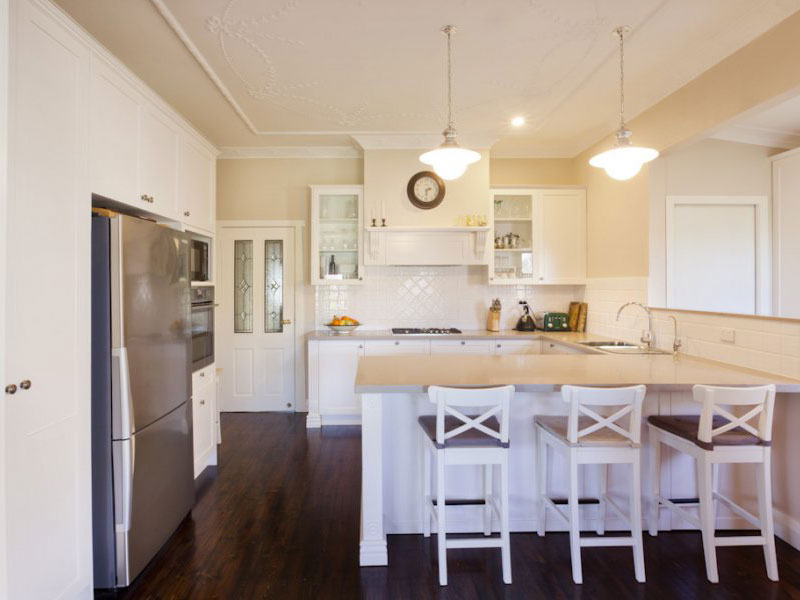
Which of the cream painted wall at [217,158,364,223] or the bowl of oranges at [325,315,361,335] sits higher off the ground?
the cream painted wall at [217,158,364,223]

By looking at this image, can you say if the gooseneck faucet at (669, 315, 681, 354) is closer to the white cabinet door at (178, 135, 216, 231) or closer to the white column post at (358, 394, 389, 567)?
the white column post at (358, 394, 389, 567)

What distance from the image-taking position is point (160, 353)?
2293mm

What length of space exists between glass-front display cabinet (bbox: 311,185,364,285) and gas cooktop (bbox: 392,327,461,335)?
0.65 meters

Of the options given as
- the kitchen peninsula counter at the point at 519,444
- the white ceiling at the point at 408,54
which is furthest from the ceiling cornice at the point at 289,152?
the kitchen peninsula counter at the point at 519,444

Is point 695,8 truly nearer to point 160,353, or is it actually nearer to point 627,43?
point 627,43

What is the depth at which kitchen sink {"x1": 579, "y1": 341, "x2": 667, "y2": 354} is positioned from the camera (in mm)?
3367

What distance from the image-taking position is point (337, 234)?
4.59m

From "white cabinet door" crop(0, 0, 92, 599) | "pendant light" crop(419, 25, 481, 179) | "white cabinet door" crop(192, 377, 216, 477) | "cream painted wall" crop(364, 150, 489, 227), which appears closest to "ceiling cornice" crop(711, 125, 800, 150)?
"cream painted wall" crop(364, 150, 489, 227)

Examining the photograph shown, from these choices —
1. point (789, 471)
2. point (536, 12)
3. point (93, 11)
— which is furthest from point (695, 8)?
point (93, 11)

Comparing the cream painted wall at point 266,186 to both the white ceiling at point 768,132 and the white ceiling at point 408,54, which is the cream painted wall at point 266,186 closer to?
the white ceiling at point 408,54

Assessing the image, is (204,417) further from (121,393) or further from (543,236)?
(543,236)

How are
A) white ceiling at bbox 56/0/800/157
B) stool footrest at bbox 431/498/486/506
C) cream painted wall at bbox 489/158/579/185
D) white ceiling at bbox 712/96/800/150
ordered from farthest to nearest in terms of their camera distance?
cream painted wall at bbox 489/158/579/185 < white ceiling at bbox 712/96/800/150 < stool footrest at bbox 431/498/486/506 < white ceiling at bbox 56/0/800/157

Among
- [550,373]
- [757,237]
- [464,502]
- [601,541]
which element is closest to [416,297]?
[550,373]

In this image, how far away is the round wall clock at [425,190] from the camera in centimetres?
438
